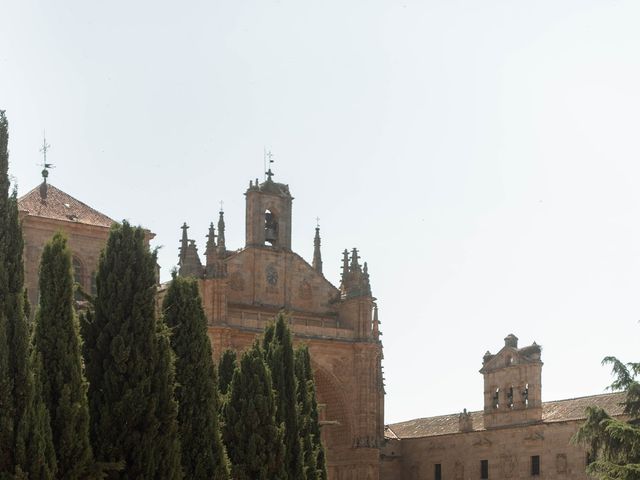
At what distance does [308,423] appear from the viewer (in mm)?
27047

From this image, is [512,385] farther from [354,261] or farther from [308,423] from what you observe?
[308,423]

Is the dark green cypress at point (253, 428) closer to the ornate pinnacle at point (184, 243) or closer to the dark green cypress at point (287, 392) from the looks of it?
the dark green cypress at point (287, 392)

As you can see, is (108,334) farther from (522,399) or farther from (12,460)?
(522,399)

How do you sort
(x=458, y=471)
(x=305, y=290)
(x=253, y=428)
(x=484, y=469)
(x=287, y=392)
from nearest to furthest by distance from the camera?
(x=253, y=428)
(x=287, y=392)
(x=484, y=469)
(x=305, y=290)
(x=458, y=471)

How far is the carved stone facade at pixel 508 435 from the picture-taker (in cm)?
4462

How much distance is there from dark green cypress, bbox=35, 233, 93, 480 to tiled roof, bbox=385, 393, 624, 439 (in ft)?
89.8

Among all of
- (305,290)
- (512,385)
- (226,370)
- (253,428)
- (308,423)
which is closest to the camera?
(253,428)

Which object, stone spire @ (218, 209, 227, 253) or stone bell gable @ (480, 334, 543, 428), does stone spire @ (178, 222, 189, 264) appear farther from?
stone bell gable @ (480, 334, 543, 428)

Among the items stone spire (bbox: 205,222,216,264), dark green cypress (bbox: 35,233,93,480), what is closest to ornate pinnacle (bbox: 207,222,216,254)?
stone spire (bbox: 205,222,216,264)

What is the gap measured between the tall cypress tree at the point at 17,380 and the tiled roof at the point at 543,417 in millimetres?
28376

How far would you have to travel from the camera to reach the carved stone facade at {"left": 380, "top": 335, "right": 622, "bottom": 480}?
44625 millimetres

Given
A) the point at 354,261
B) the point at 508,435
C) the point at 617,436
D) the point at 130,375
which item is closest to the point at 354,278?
the point at 354,261

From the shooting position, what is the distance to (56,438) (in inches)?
650

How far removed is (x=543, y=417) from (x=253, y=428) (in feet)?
85.9
